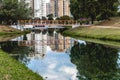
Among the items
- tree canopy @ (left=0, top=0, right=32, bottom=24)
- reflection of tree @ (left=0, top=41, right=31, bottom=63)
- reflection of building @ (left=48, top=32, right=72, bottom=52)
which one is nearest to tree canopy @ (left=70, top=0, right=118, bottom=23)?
reflection of building @ (left=48, top=32, right=72, bottom=52)

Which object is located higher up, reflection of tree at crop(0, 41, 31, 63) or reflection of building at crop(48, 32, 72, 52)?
reflection of tree at crop(0, 41, 31, 63)

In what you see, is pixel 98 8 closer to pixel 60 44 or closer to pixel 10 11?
pixel 10 11

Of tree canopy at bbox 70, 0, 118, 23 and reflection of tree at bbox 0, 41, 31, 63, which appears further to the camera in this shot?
tree canopy at bbox 70, 0, 118, 23

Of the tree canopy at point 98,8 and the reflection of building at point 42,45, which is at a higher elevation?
the tree canopy at point 98,8

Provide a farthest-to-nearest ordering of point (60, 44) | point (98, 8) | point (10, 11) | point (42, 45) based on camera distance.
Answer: point (10, 11) < point (98, 8) < point (60, 44) < point (42, 45)

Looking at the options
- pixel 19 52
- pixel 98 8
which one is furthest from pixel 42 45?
pixel 98 8

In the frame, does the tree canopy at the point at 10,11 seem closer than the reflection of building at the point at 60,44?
No

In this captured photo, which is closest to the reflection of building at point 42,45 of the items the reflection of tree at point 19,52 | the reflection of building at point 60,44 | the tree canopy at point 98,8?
the reflection of building at point 60,44

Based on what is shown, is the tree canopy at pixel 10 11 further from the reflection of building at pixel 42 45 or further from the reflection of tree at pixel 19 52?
the reflection of tree at pixel 19 52

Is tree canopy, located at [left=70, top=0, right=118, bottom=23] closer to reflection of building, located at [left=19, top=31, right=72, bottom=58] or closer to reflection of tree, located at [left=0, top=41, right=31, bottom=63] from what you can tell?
reflection of building, located at [left=19, top=31, right=72, bottom=58]

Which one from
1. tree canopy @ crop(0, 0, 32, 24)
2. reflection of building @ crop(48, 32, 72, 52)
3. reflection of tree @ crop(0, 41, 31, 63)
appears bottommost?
reflection of building @ crop(48, 32, 72, 52)

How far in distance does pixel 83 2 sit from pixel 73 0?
601 centimetres

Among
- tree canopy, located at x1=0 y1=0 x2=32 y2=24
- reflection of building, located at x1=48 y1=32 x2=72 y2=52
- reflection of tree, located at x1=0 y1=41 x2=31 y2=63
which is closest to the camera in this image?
reflection of tree, located at x1=0 y1=41 x2=31 y2=63

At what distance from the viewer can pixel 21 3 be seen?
404 feet
